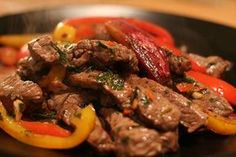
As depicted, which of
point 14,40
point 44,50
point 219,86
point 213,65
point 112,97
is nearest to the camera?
point 112,97

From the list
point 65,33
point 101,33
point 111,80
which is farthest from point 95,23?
point 111,80

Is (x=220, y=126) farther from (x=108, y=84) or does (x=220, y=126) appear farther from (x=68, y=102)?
(x=68, y=102)

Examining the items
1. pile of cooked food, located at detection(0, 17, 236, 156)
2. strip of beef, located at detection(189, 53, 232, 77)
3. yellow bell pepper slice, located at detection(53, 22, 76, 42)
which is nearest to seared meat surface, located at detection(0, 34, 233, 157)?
pile of cooked food, located at detection(0, 17, 236, 156)

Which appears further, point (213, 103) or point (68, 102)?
point (213, 103)

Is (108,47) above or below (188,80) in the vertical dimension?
above

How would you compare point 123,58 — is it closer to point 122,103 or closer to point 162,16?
point 122,103

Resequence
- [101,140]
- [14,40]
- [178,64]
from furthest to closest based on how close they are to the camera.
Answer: [14,40] → [178,64] → [101,140]

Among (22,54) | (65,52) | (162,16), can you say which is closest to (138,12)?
(162,16)
